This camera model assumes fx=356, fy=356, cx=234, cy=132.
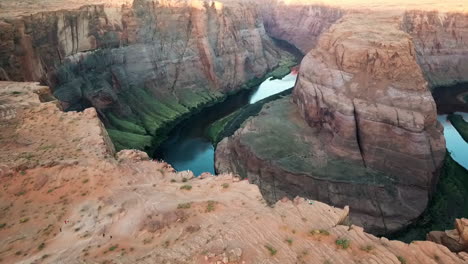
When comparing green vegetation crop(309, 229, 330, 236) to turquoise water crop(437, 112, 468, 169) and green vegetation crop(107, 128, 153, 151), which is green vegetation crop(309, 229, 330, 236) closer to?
green vegetation crop(107, 128, 153, 151)

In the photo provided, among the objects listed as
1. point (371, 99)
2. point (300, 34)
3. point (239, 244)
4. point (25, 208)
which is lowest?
point (300, 34)

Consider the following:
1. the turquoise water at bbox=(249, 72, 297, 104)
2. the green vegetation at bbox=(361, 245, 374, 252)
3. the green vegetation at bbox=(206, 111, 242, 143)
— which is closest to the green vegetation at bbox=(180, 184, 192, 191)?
the green vegetation at bbox=(361, 245, 374, 252)

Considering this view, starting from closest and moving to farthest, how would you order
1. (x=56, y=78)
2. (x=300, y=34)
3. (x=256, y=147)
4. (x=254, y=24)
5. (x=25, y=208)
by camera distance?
(x=25, y=208) < (x=256, y=147) < (x=56, y=78) < (x=254, y=24) < (x=300, y=34)

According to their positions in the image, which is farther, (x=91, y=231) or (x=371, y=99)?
(x=371, y=99)

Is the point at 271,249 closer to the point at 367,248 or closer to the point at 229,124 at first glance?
the point at 367,248

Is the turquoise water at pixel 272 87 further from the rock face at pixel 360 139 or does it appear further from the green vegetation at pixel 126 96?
the rock face at pixel 360 139

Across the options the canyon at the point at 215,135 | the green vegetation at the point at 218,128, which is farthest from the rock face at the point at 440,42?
the green vegetation at the point at 218,128

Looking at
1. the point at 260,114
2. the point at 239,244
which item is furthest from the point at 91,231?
the point at 260,114

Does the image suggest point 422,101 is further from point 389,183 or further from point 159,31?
point 159,31
